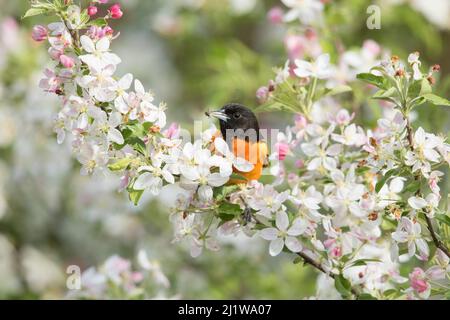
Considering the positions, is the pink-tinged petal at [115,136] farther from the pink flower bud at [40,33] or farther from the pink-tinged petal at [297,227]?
the pink-tinged petal at [297,227]

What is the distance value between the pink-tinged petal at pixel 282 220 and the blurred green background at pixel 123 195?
59.4 inches

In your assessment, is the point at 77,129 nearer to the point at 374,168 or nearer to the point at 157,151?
the point at 157,151

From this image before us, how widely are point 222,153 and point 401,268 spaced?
121cm

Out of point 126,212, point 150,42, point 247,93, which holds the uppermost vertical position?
point 150,42

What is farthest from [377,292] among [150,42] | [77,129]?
[150,42]

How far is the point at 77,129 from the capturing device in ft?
7.96

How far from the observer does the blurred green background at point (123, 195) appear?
15.2ft

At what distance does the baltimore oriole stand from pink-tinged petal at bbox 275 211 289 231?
37 cm

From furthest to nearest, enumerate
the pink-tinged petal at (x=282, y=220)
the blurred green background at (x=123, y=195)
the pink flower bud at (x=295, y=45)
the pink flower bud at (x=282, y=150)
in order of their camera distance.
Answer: the blurred green background at (x=123, y=195), the pink flower bud at (x=295, y=45), the pink flower bud at (x=282, y=150), the pink-tinged petal at (x=282, y=220)

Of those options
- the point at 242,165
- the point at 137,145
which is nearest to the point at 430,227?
the point at 242,165

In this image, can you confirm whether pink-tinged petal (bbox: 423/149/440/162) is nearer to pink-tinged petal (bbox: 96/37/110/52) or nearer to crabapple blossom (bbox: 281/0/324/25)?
pink-tinged petal (bbox: 96/37/110/52)

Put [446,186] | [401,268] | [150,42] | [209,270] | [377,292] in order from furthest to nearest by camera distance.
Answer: [150,42], [209,270], [446,186], [401,268], [377,292]

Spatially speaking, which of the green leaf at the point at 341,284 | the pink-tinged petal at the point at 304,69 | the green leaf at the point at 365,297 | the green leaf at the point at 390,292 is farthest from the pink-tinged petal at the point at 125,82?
the green leaf at the point at 390,292

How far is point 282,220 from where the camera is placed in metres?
2.44
